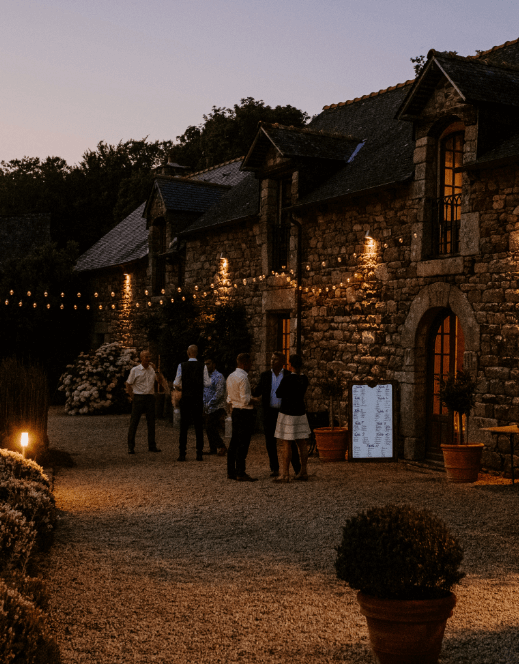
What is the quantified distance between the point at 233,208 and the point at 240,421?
8064mm

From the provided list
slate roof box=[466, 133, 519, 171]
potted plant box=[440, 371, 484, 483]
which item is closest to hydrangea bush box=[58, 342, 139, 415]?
potted plant box=[440, 371, 484, 483]

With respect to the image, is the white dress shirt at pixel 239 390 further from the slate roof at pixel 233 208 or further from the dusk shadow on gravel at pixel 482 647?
the slate roof at pixel 233 208

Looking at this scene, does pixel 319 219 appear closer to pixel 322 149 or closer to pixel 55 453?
pixel 322 149

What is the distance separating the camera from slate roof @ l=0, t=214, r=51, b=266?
29.2 metres

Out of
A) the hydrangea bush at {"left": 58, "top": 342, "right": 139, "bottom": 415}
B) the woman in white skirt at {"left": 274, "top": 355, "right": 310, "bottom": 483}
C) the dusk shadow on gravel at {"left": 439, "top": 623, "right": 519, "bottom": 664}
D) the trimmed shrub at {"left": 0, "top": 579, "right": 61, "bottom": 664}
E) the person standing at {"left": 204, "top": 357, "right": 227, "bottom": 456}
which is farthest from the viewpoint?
the hydrangea bush at {"left": 58, "top": 342, "right": 139, "bottom": 415}

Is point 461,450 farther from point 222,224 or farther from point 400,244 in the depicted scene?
point 222,224

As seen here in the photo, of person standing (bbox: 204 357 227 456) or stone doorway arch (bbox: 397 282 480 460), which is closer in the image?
stone doorway arch (bbox: 397 282 480 460)

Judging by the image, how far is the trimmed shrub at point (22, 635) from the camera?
3.14 m

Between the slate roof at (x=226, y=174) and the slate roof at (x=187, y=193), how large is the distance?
4.59 ft

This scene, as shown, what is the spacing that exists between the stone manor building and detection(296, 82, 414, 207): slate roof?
0.04 m

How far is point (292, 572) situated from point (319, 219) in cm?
883

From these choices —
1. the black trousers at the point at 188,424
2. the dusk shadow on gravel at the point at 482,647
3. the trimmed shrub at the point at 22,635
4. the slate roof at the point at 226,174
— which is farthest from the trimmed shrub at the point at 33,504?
the slate roof at the point at 226,174

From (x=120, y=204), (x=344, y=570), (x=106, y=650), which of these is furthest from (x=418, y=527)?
(x=120, y=204)

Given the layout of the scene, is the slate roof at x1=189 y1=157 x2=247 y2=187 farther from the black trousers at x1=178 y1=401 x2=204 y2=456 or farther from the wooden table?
the wooden table
